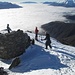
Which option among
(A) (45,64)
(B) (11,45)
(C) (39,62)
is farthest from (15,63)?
(B) (11,45)

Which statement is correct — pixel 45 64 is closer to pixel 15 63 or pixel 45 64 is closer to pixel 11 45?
pixel 15 63

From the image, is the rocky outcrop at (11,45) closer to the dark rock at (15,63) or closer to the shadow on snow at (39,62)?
the shadow on snow at (39,62)

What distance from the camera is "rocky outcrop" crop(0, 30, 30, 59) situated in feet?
84.3

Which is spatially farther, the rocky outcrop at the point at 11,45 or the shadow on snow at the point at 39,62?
the rocky outcrop at the point at 11,45

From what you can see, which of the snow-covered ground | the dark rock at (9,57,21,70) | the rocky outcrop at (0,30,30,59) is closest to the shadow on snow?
the snow-covered ground

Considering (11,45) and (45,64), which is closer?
(45,64)

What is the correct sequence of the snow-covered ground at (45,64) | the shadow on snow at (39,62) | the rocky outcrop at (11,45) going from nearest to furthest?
the snow-covered ground at (45,64), the shadow on snow at (39,62), the rocky outcrop at (11,45)

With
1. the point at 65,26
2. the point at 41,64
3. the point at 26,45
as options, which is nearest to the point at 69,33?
the point at 65,26

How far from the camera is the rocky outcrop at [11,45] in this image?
25.7 meters

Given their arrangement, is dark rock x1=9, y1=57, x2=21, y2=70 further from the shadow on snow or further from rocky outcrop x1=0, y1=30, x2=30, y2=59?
rocky outcrop x1=0, y1=30, x2=30, y2=59

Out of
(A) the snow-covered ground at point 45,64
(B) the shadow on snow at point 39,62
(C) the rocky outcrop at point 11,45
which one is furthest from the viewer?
(C) the rocky outcrop at point 11,45

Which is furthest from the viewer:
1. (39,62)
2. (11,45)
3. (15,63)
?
(11,45)

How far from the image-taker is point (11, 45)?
84.7 ft

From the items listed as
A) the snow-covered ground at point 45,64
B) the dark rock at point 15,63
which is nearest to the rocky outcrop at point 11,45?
the snow-covered ground at point 45,64
